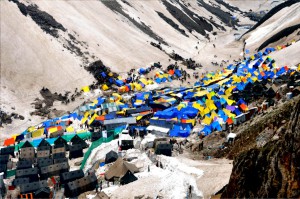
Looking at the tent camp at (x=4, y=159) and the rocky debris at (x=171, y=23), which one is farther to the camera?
the rocky debris at (x=171, y=23)

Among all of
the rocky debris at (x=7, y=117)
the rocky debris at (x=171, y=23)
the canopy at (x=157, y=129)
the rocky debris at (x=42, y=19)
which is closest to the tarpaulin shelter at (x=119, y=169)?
the canopy at (x=157, y=129)

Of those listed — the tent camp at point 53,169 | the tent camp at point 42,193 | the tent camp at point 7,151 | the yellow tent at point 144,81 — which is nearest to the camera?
the tent camp at point 42,193

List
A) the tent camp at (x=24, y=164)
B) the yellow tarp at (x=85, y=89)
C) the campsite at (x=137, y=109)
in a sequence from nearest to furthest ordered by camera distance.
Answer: the campsite at (x=137, y=109)
the tent camp at (x=24, y=164)
the yellow tarp at (x=85, y=89)

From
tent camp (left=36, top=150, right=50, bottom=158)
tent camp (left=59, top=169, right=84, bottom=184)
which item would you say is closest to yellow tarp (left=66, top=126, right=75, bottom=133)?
tent camp (left=36, top=150, right=50, bottom=158)

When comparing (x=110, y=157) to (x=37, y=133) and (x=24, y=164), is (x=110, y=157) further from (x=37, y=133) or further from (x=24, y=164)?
(x=37, y=133)

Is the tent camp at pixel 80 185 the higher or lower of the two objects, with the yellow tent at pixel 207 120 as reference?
lower

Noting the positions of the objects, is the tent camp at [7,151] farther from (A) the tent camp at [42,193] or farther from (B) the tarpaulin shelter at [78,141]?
(A) the tent camp at [42,193]

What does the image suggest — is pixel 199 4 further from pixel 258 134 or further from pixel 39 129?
pixel 258 134
